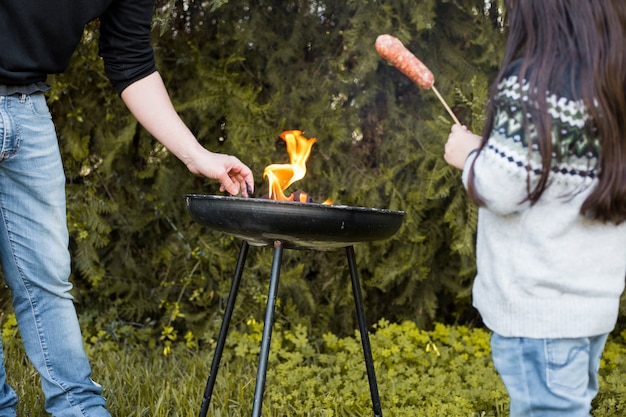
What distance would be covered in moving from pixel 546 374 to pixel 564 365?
0.15 ft

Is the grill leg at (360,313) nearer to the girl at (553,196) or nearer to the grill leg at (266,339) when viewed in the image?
the grill leg at (266,339)

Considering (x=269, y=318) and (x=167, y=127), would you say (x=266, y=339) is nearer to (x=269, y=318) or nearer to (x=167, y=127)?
(x=269, y=318)

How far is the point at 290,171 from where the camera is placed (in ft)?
8.31

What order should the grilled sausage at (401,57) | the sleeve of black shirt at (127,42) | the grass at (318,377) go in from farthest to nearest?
the grass at (318,377), the sleeve of black shirt at (127,42), the grilled sausage at (401,57)

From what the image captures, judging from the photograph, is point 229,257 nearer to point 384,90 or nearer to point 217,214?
point 384,90

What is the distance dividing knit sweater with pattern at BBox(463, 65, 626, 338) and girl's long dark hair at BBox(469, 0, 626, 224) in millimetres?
26

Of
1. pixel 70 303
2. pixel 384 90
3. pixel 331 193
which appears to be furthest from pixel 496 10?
pixel 70 303

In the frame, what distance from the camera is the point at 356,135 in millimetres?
3744

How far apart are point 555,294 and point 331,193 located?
2049 millimetres

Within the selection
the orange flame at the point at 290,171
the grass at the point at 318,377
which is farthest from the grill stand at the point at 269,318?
the grass at the point at 318,377

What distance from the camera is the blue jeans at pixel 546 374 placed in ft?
5.51

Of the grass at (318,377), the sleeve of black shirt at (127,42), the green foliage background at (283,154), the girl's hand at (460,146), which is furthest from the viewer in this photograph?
the green foliage background at (283,154)

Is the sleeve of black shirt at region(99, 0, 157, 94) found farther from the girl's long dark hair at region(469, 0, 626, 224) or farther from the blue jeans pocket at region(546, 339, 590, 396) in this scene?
the blue jeans pocket at region(546, 339, 590, 396)

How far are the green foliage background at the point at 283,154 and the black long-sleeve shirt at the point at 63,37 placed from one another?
1.08 metres
